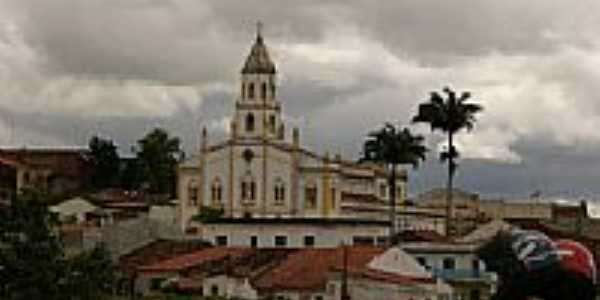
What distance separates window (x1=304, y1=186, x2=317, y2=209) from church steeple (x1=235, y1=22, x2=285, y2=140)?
4967mm

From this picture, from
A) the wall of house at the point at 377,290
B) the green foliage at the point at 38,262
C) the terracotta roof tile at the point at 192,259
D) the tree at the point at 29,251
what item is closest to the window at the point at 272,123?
the terracotta roof tile at the point at 192,259

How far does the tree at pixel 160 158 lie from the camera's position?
131250 millimetres

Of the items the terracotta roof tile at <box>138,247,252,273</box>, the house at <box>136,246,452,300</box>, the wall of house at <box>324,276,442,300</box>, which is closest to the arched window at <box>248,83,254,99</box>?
the terracotta roof tile at <box>138,247,252,273</box>

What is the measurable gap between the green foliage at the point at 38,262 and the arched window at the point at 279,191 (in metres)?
69.1

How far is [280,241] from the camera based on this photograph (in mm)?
93250

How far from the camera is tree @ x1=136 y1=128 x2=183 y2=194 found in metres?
131

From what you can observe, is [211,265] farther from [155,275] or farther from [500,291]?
[500,291]

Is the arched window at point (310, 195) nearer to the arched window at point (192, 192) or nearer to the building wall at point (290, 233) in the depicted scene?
the arched window at point (192, 192)

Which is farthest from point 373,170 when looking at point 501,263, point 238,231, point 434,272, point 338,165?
point 501,263

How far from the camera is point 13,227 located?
39000mm

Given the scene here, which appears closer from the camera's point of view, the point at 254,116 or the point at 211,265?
the point at 211,265

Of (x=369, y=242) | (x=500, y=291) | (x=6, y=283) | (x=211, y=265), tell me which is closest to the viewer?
(x=500, y=291)

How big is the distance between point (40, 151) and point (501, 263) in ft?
479

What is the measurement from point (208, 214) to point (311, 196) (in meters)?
10.4
